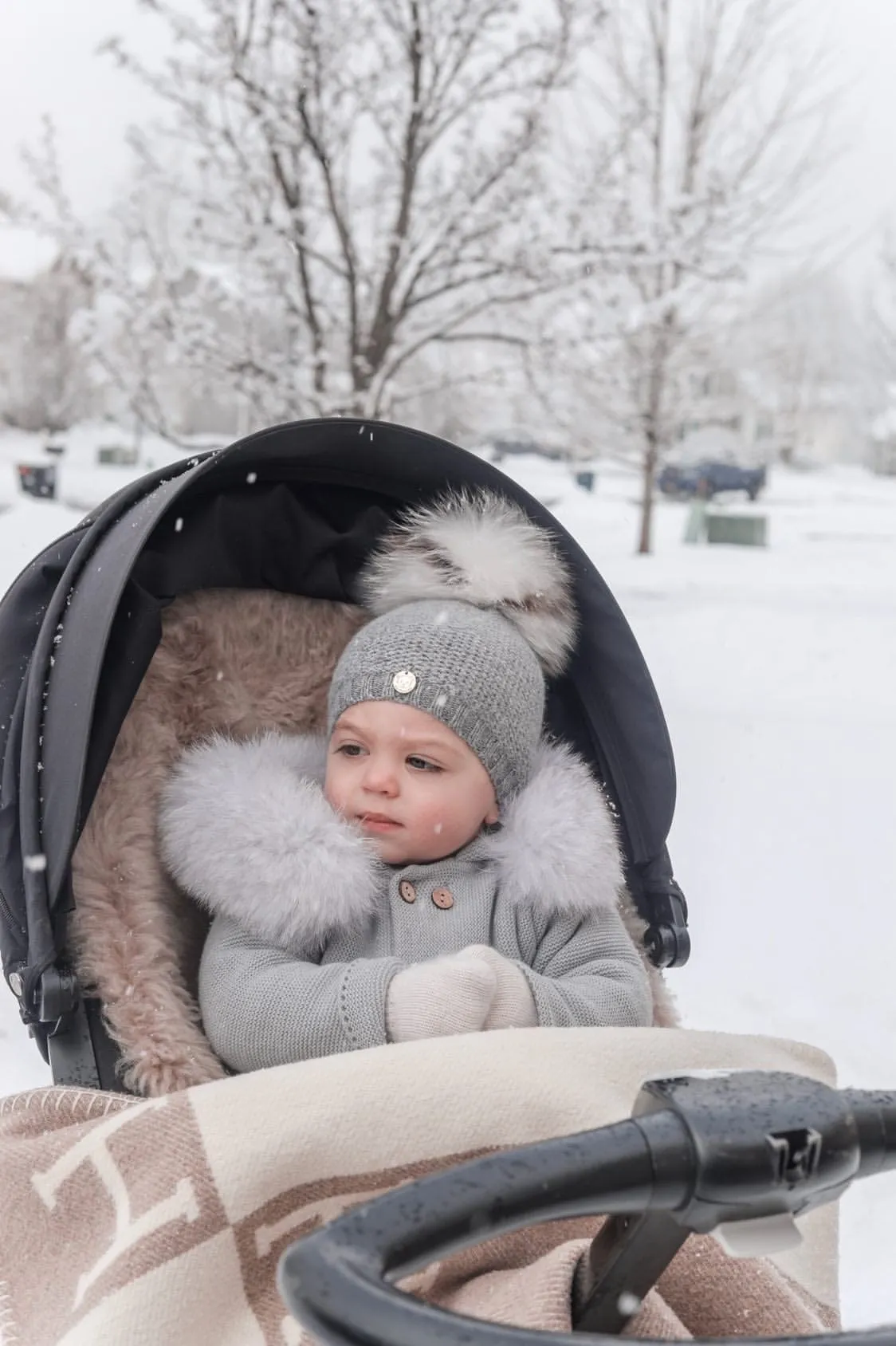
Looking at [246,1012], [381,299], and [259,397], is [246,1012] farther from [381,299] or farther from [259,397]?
[259,397]

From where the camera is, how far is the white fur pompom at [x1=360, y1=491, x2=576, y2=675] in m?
2.21

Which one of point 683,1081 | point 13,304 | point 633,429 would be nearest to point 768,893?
point 683,1081

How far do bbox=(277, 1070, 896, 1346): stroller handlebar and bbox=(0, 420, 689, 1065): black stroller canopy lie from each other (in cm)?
107

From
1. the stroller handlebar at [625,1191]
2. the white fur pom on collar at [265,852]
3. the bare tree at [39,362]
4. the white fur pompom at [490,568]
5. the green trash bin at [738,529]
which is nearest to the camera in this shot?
the stroller handlebar at [625,1191]

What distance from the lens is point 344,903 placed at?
1.95m

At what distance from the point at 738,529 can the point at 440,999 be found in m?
14.4

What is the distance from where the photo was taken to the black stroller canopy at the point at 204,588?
5.71ft

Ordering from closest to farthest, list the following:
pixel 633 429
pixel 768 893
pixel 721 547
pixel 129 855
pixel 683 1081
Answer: pixel 683 1081
pixel 129 855
pixel 768 893
pixel 633 429
pixel 721 547

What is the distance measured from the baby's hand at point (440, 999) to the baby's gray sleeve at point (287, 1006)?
3 centimetres

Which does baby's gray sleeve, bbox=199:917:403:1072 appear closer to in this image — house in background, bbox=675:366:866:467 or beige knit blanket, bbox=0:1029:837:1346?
beige knit blanket, bbox=0:1029:837:1346

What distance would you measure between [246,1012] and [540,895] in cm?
54

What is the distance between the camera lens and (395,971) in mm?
1787

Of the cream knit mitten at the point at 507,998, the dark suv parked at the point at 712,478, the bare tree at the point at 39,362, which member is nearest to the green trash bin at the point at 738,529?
the dark suv parked at the point at 712,478

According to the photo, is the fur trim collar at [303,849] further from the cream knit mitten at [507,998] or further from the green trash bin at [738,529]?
the green trash bin at [738,529]
